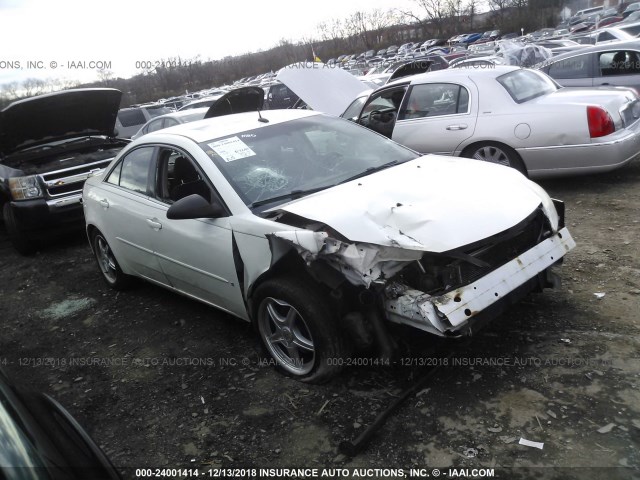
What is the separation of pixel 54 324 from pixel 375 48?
Answer: 54643mm

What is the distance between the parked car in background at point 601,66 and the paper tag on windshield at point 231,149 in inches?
290

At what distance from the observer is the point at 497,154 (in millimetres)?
6457

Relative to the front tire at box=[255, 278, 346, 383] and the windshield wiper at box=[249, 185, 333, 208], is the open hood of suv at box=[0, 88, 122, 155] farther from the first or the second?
the front tire at box=[255, 278, 346, 383]

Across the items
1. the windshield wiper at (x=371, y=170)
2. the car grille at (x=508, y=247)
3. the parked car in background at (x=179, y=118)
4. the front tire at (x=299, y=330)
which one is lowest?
the front tire at (x=299, y=330)

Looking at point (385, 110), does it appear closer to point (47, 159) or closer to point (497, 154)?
point (497, 154)

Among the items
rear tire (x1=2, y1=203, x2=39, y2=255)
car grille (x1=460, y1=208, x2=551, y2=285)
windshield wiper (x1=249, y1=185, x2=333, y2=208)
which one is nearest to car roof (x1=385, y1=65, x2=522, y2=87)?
car grille (x1=460, y1=208, x2=551, y2=285)

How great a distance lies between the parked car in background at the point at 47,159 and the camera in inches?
271

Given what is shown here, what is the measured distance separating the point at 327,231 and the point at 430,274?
617 mm

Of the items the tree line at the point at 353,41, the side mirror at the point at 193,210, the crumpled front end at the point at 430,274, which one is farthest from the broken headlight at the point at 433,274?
the tree line at the point at 353,41

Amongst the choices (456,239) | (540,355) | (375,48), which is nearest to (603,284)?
(540,355)

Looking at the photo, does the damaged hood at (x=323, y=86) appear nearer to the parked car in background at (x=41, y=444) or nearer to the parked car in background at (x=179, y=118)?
the parked car in background at (x=179, y=118)

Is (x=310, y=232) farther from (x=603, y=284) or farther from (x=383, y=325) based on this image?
(x=603, y=284)

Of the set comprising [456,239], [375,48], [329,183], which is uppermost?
[375,48]

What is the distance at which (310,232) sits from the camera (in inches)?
119
